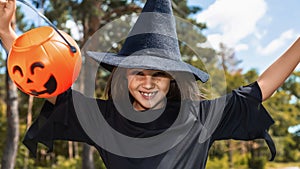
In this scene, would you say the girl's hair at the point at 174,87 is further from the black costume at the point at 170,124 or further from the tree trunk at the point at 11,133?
the tree trunk at the point at 11,133

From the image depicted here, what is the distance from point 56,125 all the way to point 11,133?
23.9ft

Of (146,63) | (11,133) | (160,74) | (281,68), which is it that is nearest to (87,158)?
A: (11,133)

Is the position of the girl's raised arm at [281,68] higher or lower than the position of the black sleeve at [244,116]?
higher

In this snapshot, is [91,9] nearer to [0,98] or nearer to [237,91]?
[237,91]

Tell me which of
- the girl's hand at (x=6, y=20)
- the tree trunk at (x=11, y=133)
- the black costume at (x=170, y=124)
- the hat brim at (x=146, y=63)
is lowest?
the tree trunk at (x=11, y=133)

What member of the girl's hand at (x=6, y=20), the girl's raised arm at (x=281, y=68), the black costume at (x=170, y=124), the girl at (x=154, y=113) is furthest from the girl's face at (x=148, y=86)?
the girl's hand at (x=6, y=20)

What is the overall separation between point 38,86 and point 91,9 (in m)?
10.5

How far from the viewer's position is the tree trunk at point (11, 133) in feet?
29.5

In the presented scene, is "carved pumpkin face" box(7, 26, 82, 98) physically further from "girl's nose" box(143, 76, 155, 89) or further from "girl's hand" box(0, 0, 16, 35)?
"girl's nose" box(143, 76, 155, 89)

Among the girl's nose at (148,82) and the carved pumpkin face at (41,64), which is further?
the girl's nose at (148,82)

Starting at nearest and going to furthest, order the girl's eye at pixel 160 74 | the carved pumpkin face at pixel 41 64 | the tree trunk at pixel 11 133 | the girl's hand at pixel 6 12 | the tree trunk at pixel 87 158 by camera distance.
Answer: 1. the carved pumpkin face at pixel 41 64
2. the girl's hand at pixel 6 12
3. the girl's eye at pixel 160 74
4. the tree trunk at pixel 11 133
5. the tree trunk at pixel 87 158

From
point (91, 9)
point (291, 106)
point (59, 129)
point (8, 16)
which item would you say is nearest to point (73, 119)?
point (59, 129)

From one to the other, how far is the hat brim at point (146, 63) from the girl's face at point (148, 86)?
9 centimetres

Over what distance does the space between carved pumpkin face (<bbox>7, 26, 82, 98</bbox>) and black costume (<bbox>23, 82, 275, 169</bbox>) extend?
0.12 m
